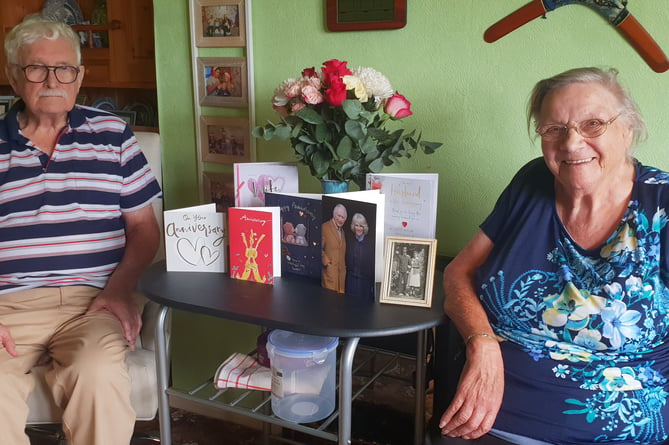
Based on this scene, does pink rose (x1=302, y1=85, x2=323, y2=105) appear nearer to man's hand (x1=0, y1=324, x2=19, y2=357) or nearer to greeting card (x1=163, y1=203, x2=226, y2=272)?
greeting card (x1=163, y1=203, x2=226, y2=272)

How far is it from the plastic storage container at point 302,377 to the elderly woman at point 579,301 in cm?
33

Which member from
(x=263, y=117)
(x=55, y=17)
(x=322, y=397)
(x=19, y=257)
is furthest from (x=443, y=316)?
(x=55, y=17)

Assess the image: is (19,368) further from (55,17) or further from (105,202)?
(55,17)

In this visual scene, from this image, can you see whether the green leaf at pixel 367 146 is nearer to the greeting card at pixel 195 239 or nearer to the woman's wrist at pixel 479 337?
the greeting card at pixel 195 239

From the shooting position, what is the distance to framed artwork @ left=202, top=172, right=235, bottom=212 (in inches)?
85.7

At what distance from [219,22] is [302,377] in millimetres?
1160

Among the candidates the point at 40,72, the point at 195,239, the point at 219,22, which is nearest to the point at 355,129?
the point at 195,239

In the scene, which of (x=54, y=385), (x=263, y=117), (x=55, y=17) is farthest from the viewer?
(x=55, y=17)

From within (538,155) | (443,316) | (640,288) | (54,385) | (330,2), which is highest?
(330,2)

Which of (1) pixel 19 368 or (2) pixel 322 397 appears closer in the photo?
(2) pixel 322 397

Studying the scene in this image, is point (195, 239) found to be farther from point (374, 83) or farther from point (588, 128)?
point (588, 128)

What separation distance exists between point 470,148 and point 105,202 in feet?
3.55

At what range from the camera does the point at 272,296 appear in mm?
1552

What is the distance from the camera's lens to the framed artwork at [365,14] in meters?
1.78
